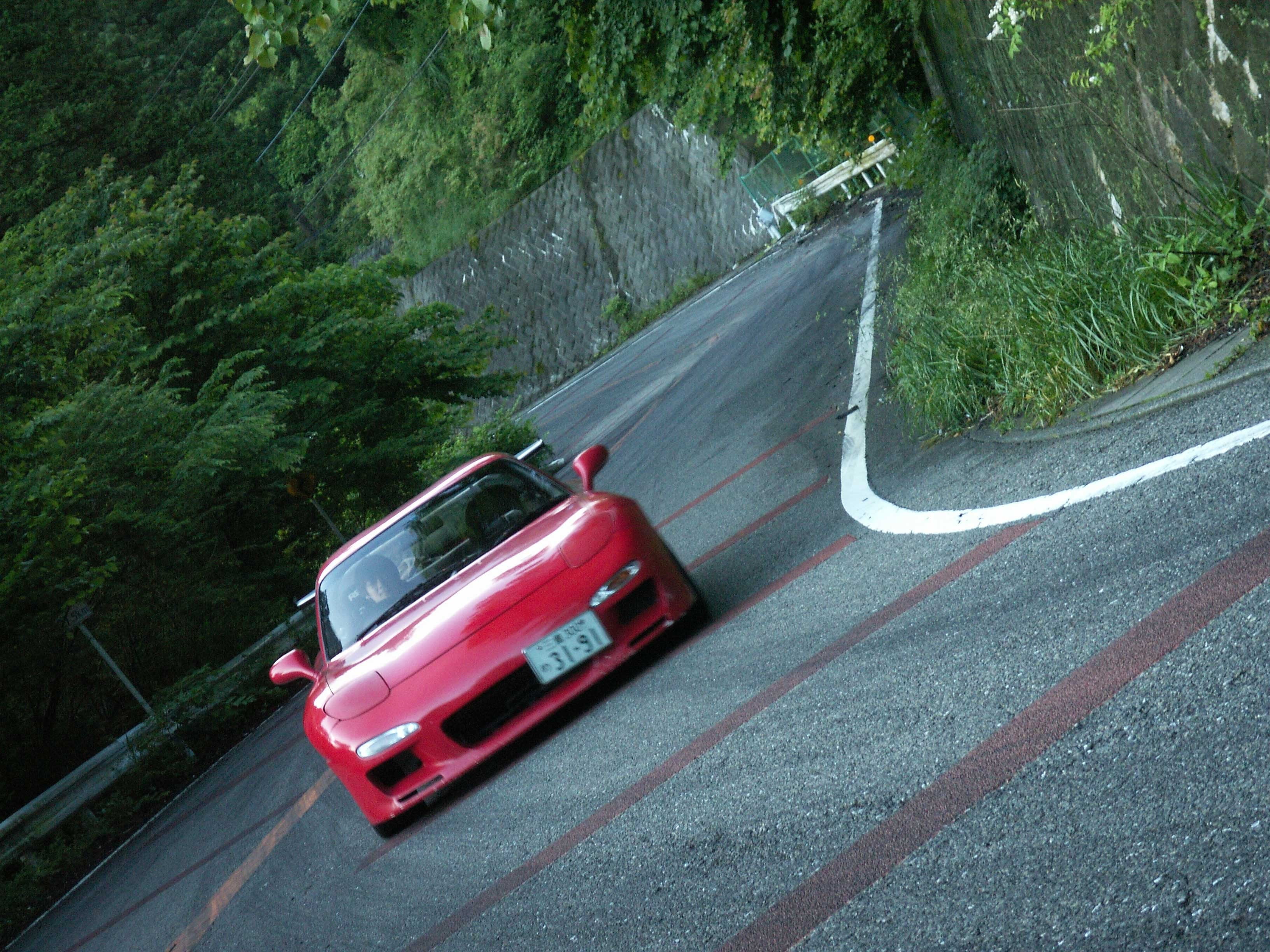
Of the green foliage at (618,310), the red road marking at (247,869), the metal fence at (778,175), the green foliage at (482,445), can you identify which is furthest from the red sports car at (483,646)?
the green foliage at (618,310)

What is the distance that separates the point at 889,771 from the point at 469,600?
8.71ft

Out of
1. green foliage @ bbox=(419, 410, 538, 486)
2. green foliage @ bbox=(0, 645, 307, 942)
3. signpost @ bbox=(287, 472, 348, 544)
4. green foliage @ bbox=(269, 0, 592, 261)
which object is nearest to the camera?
green foliage @ bbox=(0, 645, 307, 942)

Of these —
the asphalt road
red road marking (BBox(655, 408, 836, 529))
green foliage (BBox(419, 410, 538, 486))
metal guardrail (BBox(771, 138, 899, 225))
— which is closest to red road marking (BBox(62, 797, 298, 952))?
the asphalt road

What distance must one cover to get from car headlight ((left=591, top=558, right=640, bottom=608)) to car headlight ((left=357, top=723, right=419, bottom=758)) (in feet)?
3.28

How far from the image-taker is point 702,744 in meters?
4.89

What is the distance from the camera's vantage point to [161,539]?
46.0ft

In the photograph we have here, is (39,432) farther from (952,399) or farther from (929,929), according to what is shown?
(929,929)

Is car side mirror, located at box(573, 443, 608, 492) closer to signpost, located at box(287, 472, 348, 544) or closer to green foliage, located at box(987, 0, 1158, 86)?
green foliage, located at box(987, 0, 1158, 86)

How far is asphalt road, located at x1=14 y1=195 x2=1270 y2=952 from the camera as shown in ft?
9.56

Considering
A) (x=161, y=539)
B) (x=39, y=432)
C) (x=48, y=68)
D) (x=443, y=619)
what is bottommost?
(x=443, y=619)

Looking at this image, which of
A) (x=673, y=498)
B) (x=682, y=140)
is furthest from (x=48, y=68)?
(x=673, y=498)

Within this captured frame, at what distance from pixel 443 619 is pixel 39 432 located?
876 cm

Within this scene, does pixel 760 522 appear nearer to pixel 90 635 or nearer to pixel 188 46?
pixel 90 635

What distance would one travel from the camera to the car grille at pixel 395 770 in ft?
18.7
